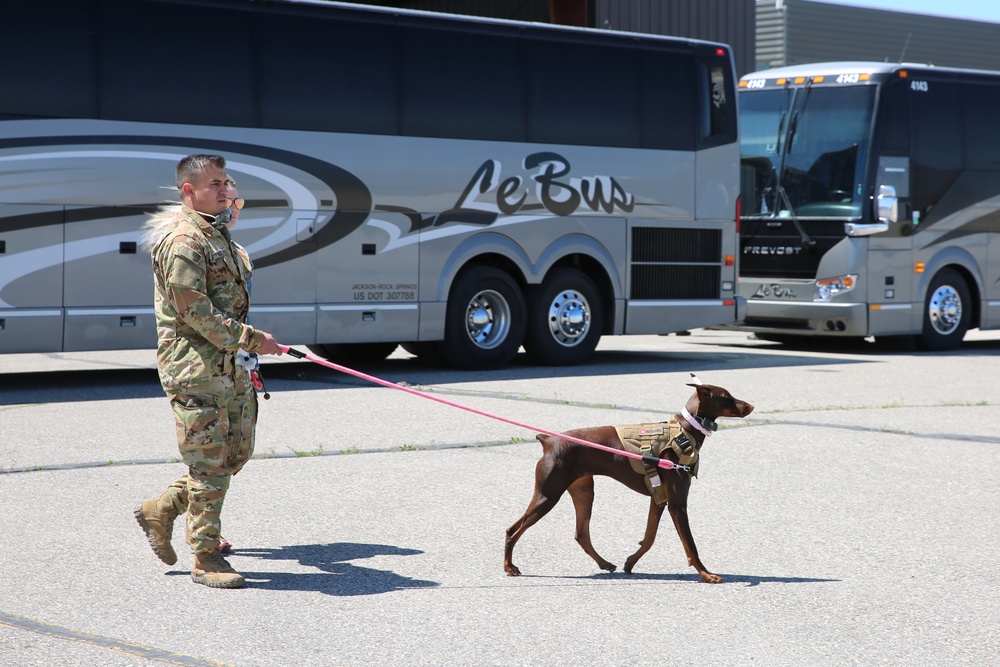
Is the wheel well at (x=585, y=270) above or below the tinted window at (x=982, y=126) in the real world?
below

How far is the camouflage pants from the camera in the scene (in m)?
5.31

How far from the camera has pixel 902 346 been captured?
18.7 metres

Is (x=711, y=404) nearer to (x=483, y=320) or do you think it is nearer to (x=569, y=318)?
(x=483, y=320)

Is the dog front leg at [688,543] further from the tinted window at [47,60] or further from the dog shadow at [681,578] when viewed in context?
the tinted window at [47,60]

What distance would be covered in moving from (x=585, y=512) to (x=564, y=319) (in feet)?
29.9

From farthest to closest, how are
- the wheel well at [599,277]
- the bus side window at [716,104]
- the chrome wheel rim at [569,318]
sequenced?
the bus side window at [716,104] → the wheel well at [599,277] → the chrome wheel rim at [569,318]

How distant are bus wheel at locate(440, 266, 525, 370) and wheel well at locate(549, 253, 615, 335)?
882 mm

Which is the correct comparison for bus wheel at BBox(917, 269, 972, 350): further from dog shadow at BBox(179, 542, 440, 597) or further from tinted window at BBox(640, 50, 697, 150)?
dog shadow at BBox(179, 542, 440, 597)

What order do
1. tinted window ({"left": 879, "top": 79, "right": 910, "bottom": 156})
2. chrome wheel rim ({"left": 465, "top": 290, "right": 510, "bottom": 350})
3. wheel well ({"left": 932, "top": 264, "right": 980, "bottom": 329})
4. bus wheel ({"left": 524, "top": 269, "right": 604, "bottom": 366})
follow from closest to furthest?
1. chrome wheel rim ({"left": 465, "top": 290, "right": 510, "bottom": 350})
2. bus wheel ({"left": 524, "top": 269, "right": 604, "bottom": 366})
3. tinted window ({"left": 879, "top": 79, "right": 910, "bottom": 156})
4. wheel well ({"left": 932, "top": 264, "right": 980, "bottom": 329})

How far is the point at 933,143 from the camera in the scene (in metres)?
17.8

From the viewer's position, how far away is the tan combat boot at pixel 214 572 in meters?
5.29

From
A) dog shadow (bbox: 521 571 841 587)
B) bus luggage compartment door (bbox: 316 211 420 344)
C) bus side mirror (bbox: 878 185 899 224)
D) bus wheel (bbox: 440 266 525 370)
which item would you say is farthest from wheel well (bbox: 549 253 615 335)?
dog shadow (bbox: 521 571 841 587)

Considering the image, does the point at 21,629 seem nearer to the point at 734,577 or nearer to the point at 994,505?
the point at 734,577

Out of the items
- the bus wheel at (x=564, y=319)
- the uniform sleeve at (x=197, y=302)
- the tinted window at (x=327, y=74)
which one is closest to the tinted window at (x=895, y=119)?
the bus wheel at (x=564, y=319)
